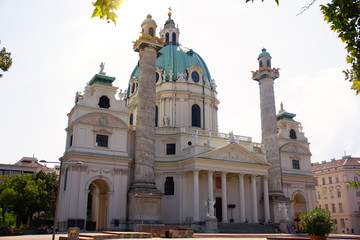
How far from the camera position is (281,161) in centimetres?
5678

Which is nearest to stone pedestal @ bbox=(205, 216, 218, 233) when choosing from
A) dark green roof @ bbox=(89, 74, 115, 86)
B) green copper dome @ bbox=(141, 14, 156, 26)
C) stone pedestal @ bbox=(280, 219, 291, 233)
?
stone pedestal @ bbox=(280, 219, 291, 233)

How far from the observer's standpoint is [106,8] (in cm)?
576

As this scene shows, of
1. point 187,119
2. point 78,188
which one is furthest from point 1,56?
point 187,119

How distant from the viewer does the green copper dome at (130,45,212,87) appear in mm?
58281

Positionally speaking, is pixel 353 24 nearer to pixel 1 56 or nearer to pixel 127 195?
pixel 1 56

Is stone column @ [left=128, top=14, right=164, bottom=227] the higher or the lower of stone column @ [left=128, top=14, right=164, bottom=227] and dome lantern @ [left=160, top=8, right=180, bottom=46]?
the lower

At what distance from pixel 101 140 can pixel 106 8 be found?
127ft

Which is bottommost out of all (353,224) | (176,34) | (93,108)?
(353,224)

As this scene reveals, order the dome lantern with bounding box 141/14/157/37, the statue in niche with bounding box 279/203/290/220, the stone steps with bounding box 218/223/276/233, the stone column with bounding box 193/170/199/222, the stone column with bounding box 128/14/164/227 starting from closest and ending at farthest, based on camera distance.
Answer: the stone column with bounding box 128/14/164/227 → the stone steps with bounding box 218/223/276/233 → the stone column with bounding box 193/170/199/222 → the statue in niche with bounding box 279/203/290/220 → the dome lantern with bounding box 141/14/157/37

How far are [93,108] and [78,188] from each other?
956 centimetres

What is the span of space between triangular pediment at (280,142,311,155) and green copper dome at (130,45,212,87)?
51.9 feet

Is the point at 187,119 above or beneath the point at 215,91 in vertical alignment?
beneath

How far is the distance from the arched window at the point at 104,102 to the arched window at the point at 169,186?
12.5 m

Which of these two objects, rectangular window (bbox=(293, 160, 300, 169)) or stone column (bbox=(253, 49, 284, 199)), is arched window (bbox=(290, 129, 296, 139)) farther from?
stone column (bbox=(253, 49, 284, 199))
